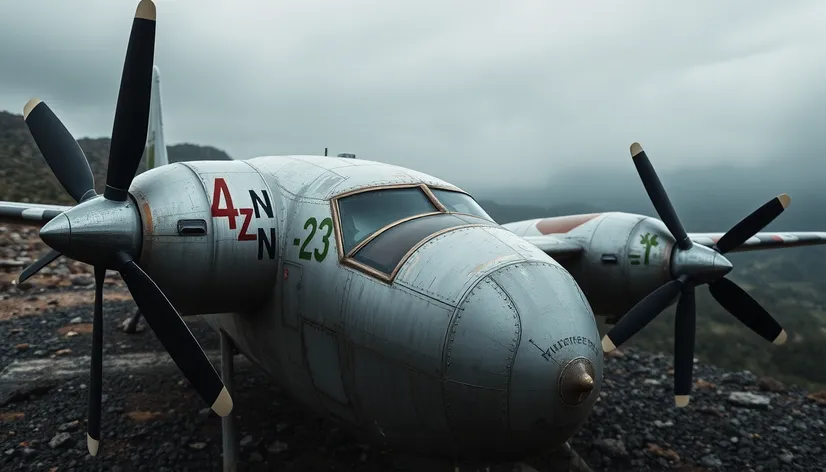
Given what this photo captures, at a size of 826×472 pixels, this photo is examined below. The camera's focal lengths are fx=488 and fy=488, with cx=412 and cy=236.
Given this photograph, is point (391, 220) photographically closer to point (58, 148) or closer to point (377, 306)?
point (377, 306)

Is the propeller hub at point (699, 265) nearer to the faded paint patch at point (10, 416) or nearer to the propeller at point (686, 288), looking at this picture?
the propeller at point (686, 288)

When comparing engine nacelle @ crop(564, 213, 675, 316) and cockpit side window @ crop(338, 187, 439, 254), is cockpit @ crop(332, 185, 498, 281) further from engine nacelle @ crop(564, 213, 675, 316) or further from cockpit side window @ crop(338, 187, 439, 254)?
engine nacelle @ crop(564, 213, 675, 316)

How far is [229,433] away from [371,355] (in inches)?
141

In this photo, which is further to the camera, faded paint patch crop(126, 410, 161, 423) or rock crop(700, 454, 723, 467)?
faded paint patch crop(126, 410, 161, 423)

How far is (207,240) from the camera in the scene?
18.4 ft

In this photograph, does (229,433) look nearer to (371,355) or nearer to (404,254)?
(371,355)

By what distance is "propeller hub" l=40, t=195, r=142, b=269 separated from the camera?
16.8 ft

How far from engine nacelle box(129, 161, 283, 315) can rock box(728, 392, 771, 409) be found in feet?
34.5

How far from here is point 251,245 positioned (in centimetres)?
571

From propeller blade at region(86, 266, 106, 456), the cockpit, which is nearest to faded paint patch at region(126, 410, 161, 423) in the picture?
propeller blade at region(86, 266, 106, 456)

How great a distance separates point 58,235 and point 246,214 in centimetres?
188

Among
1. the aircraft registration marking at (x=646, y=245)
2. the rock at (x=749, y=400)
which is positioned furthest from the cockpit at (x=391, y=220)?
the rock at (x=749, y=400)

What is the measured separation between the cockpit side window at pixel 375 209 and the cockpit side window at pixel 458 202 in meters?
0.21

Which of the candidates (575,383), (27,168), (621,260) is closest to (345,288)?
(575,383)
